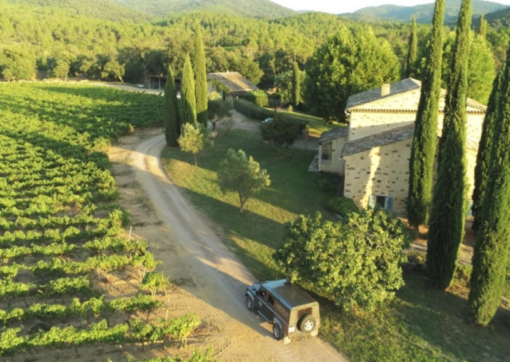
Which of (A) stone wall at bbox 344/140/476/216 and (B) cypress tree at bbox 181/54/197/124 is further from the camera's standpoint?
(B) cypress tree at bbox 181/54/197/124

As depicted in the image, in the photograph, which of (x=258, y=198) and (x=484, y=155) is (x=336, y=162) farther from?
(x=484, y=155)

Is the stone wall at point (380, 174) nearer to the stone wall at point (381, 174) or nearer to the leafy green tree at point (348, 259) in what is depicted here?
the stone wall at point (381, 174)

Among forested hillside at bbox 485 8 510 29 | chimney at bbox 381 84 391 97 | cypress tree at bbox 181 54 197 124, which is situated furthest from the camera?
forested hillside at bbox 485 8 510 29

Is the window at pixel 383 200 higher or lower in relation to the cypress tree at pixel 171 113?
lower

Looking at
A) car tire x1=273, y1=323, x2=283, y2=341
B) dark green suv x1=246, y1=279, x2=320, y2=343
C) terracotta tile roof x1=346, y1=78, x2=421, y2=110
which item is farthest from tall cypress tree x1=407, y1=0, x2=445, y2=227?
car tire x1=273, y1=323, x2=283, y2=341

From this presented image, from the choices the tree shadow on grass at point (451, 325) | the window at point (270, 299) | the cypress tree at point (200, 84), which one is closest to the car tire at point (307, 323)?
the window at point (270, 299)

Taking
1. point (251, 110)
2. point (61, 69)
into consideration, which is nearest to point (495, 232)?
point (251, 110)

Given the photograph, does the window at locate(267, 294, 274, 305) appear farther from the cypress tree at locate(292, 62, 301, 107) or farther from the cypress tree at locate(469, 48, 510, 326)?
the cypress tree at locate(292, 62, 301, 107)
